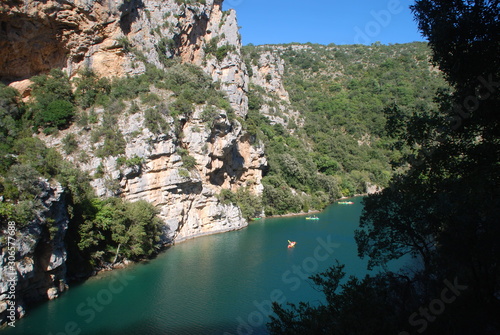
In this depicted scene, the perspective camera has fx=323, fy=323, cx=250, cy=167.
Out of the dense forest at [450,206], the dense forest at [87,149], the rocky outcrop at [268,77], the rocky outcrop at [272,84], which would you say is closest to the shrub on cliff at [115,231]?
the dense forest at [87,149]

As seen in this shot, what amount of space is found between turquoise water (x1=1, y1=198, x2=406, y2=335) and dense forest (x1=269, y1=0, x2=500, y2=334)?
553cm

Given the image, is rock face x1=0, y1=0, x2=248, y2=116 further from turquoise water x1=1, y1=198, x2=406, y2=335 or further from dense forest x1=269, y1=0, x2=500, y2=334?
dense forest x1=269, y1=0, x2=500, y2=334

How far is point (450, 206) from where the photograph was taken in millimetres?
5953

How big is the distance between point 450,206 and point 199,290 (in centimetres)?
1432

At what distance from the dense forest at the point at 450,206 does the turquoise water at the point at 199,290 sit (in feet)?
18.1

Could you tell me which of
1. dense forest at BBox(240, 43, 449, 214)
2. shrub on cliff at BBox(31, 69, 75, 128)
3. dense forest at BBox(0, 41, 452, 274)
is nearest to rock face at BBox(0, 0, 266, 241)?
dense forest at BBox(0, 41, 452, 274)

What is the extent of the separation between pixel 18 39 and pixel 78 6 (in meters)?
5.26

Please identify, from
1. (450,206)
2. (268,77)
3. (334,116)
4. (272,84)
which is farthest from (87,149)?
(334,116)

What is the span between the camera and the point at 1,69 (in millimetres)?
26031

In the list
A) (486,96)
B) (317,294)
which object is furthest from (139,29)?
(486,96)

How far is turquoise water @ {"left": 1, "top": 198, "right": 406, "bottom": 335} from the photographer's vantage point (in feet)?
44.8

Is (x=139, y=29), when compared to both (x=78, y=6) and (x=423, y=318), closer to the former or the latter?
(x=78, y=6)

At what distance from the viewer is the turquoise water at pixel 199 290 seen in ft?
44.8

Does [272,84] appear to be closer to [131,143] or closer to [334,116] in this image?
[334,116]
